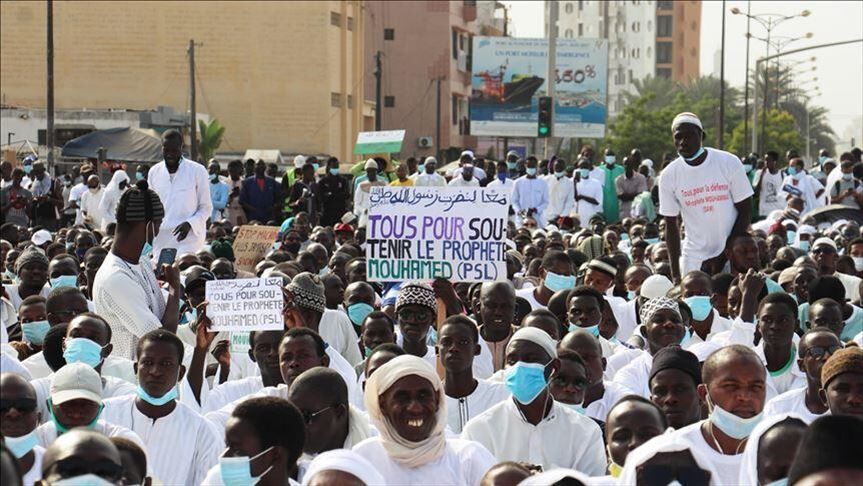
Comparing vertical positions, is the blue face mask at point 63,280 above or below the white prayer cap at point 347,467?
below


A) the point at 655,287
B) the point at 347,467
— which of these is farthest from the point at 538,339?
the point at 655,287

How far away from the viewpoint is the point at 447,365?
300 inches

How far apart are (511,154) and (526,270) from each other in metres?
14.5

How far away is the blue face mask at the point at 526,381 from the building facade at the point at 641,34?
134803mm

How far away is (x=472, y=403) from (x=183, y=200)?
5.53 meters

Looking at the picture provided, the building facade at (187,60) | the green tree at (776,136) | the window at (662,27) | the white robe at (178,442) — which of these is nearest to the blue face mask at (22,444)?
the white robe at (178,442)

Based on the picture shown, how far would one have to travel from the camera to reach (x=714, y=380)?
6.27 meters

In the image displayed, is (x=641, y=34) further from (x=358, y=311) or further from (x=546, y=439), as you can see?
(x=546, y=439)

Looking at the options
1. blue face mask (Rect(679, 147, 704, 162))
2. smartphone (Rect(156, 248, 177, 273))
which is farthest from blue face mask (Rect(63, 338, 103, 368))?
blue face mask (Rect(679, 147, 704, 162))

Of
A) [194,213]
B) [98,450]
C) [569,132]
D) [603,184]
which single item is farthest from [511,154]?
[569,132]

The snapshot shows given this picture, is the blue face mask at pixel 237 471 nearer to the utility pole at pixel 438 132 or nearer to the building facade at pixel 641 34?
the utility pole at pixel 438 132

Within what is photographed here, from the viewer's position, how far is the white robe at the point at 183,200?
12625 mm

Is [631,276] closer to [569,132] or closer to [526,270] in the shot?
[526,270]

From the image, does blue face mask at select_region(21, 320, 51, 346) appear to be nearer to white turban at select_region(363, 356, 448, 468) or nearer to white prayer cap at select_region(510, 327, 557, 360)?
white prayer cap at select_region(510, 327, 557, 360)
